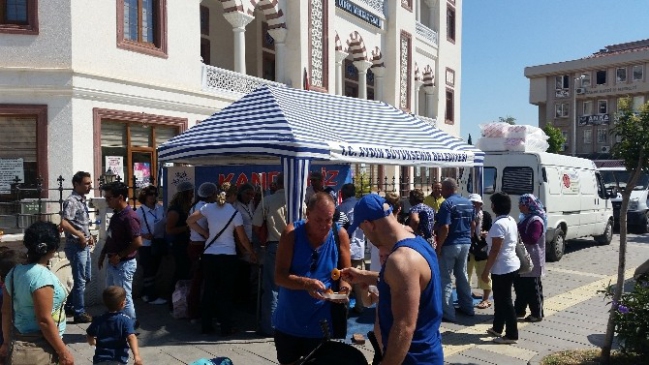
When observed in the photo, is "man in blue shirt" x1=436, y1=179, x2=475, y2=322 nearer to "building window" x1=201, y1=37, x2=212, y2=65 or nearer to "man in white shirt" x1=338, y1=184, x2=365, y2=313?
"man in white shirt" x1=338, y1=184, x2=365, y2=313

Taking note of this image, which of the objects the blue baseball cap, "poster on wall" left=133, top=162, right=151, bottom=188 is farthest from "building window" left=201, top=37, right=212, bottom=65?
the blue baseball cap

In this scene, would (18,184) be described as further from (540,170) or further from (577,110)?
(577,110)

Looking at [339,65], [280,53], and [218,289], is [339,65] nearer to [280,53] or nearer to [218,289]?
[280,53]

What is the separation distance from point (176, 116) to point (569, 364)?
10.2 meters

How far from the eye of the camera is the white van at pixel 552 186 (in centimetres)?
1057

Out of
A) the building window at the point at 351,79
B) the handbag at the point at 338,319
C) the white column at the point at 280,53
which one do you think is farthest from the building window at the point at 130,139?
the building window at the point at 351,79

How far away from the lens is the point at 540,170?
1047cm

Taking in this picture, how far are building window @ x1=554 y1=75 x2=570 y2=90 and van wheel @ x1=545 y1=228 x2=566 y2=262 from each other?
5055cm

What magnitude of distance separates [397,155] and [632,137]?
293 centimetres

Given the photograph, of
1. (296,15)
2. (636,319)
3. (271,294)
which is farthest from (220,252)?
(296,15)

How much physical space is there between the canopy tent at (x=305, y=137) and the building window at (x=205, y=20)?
30.0 feet

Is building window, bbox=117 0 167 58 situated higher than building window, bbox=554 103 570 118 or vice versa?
building window, bbox=554 103 570 118

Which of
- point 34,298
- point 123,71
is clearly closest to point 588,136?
point 123,71

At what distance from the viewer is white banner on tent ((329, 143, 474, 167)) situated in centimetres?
635
